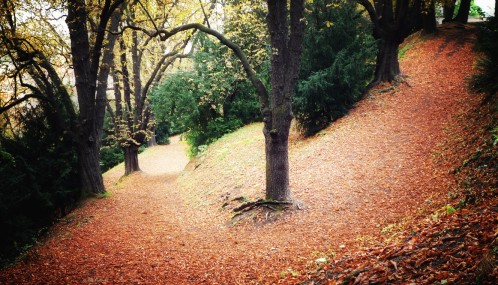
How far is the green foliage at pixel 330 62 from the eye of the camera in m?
11.5

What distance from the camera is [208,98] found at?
643 inches

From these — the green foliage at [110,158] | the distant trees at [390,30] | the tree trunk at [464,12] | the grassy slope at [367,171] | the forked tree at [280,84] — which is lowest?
the green foliage at [110,158]

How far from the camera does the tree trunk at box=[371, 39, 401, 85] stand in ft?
43.6

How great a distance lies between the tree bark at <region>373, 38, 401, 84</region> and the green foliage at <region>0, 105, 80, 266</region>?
12.8 m

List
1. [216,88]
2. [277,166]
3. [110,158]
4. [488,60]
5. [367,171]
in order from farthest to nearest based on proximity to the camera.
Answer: [110,158], [216,88], [367,171], [277,166], [488,60]

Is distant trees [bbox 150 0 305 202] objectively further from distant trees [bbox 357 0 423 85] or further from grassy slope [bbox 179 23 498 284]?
distant trees [bbox 357 0 423 85]

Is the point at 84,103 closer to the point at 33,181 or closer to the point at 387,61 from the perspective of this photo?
the point at 33,181

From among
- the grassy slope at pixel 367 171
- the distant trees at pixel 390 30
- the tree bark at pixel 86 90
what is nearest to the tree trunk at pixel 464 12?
the grassy slope at pixel 367 171

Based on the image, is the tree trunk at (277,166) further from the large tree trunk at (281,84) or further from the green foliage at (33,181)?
the green foliage at (33,181)

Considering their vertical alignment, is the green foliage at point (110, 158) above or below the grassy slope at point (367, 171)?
below

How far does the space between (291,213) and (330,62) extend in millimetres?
7108

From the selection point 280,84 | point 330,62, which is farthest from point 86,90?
point 330,62

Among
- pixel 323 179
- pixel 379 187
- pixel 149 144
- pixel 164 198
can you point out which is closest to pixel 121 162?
pixel 149 144

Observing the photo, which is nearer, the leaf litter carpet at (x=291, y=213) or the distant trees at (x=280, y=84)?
the leaf litter carpet at (x=291, y=213)
